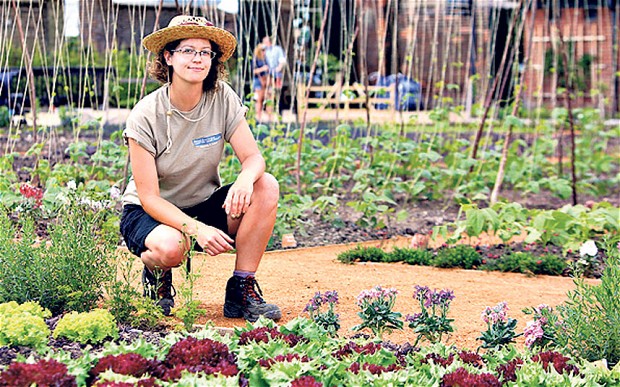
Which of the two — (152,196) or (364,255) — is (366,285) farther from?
(152,196)

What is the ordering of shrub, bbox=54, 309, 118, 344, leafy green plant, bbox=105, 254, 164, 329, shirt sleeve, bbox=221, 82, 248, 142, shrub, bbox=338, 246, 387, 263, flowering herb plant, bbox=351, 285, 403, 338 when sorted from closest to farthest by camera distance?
shrub, bbox=54, 309, 118, 344, flowering herb plant, bbox=351, 285, 403, 338, leafy green plant, bbox=105, 254, 164, 329, shirt sleeve, bbox=221, 82, 248, 142, shrub, bbox=338, 246, 387, 263

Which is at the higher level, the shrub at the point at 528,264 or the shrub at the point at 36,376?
the shrub at the point at 36,376

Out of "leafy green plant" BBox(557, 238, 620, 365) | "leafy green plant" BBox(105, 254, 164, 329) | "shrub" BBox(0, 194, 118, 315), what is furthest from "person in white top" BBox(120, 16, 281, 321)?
"leafy green plant" BBox(557, 238, 620, 365)

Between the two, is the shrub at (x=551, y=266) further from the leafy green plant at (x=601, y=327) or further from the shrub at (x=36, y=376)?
the shrub at (x=36, y=376)

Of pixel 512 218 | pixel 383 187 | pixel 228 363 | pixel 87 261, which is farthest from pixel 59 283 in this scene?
pixel 383 187

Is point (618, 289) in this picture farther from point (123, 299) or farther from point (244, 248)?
point (123, 299)

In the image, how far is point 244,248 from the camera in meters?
3.83

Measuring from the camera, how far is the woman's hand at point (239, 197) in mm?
3672

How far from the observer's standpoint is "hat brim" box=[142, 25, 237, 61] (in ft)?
12.0

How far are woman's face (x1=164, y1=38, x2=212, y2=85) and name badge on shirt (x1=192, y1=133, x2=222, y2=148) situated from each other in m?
0.25

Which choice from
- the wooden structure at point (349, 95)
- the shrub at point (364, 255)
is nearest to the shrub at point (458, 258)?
the shrub at point (364, 255)

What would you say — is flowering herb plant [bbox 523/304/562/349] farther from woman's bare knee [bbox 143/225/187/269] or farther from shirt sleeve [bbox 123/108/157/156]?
shirt sleeve [bbox 123/108/157/156]

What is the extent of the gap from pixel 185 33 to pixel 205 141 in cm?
46

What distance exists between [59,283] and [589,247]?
273 centimetres
